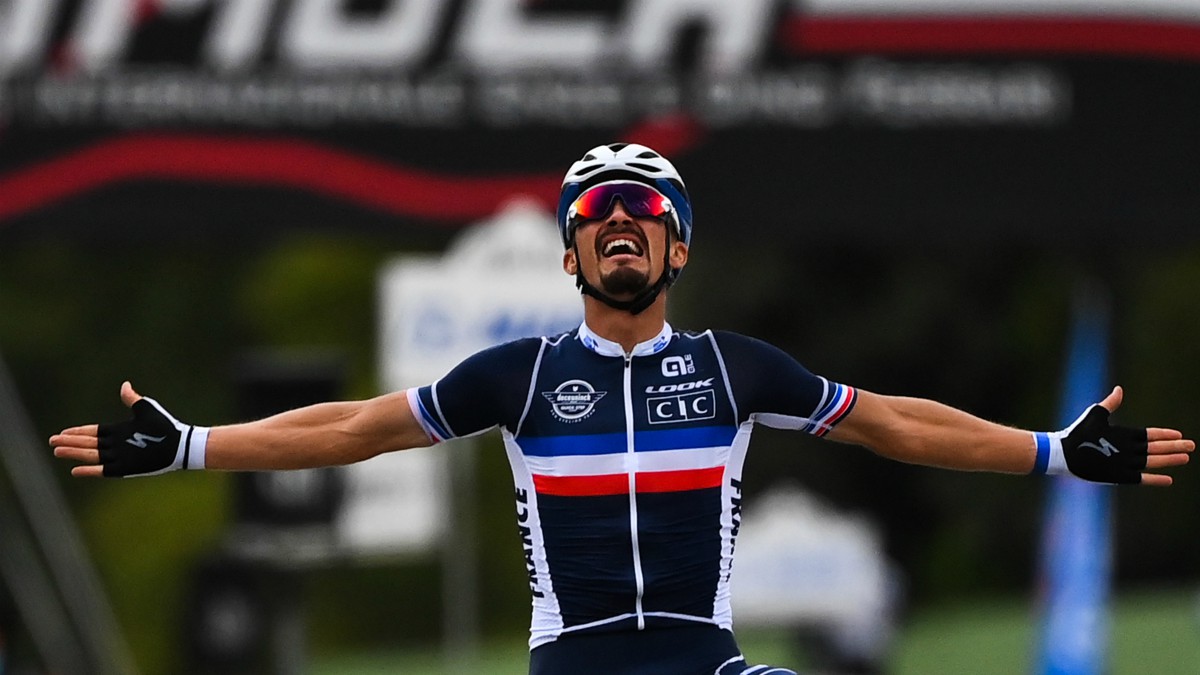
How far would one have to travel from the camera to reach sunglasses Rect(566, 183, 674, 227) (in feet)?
21.6

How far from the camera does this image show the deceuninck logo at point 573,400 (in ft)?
21.3

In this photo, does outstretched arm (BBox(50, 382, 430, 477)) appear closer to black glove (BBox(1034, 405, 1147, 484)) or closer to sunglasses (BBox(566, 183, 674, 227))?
sunglasses (BBox(566, 183, 674, 227))

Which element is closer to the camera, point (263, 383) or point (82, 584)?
point (263, 383)

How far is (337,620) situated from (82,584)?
11.7 meters

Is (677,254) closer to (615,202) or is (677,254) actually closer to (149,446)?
(615,202)

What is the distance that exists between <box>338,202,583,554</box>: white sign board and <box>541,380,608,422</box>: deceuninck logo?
19.4ft

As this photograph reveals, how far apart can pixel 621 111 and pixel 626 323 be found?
19.9 feet

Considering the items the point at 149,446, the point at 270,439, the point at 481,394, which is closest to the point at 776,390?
the point at 481,394

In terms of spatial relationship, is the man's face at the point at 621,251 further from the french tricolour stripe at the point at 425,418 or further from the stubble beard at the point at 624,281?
the french tricolour stripe at the point at 425,418

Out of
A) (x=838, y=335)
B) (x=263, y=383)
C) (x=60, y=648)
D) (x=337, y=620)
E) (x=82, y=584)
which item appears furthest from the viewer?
(x=337, y=620)

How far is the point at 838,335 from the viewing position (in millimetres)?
28781

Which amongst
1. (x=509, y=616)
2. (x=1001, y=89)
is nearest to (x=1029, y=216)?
(x=1001, y=89)

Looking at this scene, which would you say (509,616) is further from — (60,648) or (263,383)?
(263,383)

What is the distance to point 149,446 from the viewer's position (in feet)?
22.0
